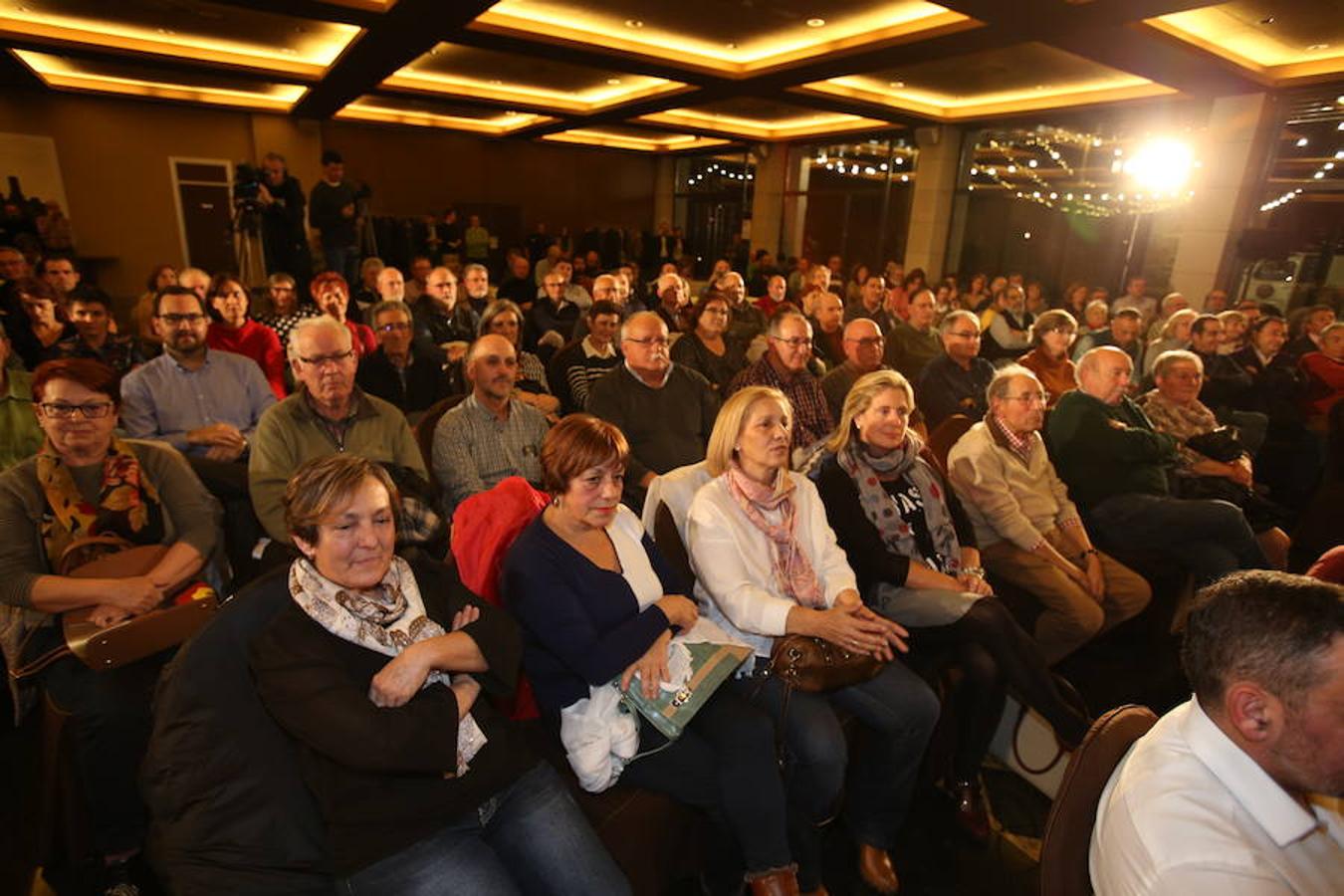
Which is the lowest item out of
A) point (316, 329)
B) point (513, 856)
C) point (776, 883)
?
point (776, 883)

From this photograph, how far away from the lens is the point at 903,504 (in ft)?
7.89

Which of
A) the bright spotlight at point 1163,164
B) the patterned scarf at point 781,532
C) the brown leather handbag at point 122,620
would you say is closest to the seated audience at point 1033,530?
the patterned scarf at point 781,532

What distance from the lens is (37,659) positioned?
1.71 m

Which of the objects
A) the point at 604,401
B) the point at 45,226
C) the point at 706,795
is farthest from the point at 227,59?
the point at 706,795

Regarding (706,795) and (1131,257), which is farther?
(1131,257)

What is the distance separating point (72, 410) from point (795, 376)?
2937mm

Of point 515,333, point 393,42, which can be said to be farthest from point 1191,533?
point 393,42

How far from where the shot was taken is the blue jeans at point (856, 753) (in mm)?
1808

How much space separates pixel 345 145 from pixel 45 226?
19.6 feet

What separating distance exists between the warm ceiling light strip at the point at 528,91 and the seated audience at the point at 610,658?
781cm

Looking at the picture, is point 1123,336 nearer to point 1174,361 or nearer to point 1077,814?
point 1174,361

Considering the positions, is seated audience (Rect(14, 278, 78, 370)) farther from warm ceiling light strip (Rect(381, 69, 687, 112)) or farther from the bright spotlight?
the bright spotlight

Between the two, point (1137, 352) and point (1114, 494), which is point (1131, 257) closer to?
point (1137, 352)

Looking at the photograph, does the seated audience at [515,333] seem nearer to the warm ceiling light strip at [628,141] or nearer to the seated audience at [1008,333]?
the seated audience at [1008,333]
